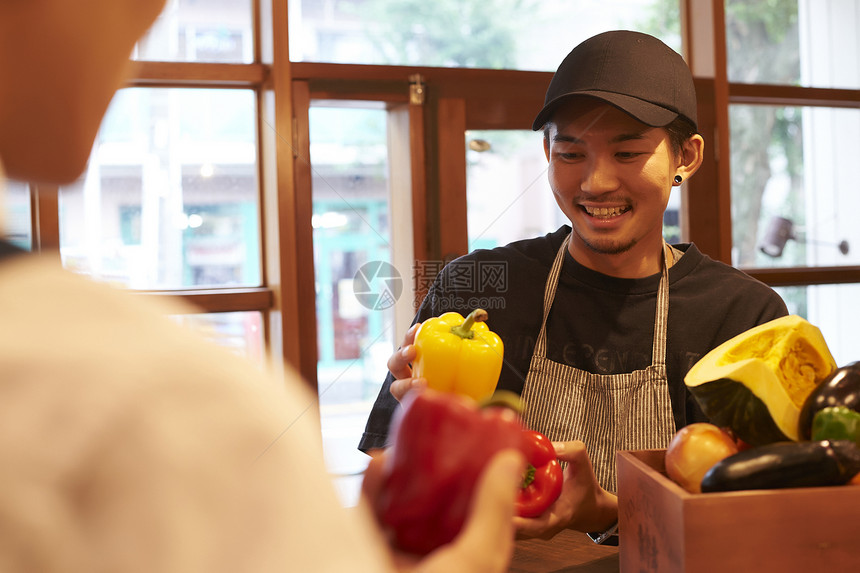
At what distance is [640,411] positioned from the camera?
5.08 ft

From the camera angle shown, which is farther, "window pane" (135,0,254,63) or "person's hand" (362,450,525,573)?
"window pane" (135,0,254,63)

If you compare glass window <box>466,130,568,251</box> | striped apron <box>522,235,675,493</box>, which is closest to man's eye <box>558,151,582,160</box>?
striped apron <box>522,235,675,493</box>

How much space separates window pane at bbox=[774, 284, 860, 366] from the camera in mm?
3553

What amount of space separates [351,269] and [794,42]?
237 cm

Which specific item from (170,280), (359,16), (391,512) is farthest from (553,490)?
(359,16)

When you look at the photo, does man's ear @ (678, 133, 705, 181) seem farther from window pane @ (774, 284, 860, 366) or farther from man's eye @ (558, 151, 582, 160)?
window pane @ (774, 284, 860, 366)

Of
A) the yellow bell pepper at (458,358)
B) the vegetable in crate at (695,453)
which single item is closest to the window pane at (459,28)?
the yellow bell pepper at (458,358)

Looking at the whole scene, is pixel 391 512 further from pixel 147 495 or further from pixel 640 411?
pixel 640 411

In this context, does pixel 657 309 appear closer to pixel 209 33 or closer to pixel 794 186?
pixel 209 33

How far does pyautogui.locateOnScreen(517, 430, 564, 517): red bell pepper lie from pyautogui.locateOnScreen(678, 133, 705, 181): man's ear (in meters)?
0.78

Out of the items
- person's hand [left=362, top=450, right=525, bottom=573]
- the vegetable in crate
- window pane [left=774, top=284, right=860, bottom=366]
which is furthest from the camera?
window pane [left=774, top=284, right=860, bottom=366]

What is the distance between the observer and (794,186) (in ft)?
11.5

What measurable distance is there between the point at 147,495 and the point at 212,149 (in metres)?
2.71

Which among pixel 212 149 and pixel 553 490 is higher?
pixel 212 149
